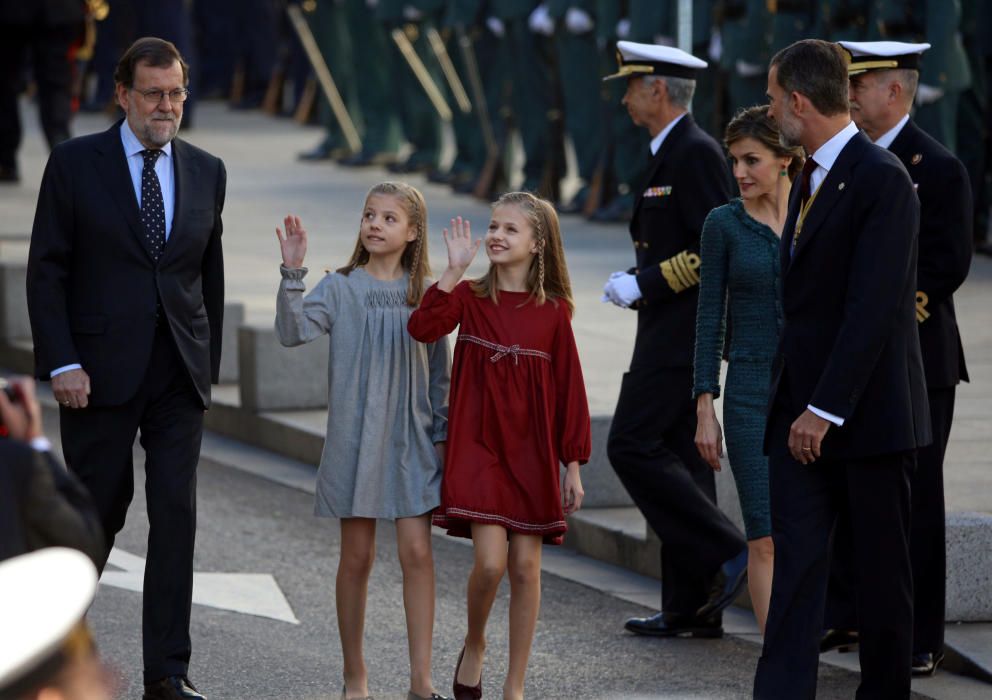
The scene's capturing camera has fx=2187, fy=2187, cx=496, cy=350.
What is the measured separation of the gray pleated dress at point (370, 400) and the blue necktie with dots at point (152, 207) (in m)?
0.40

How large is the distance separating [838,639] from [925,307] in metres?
1.12

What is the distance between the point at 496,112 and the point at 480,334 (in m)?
12.3

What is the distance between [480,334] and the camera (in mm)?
5867

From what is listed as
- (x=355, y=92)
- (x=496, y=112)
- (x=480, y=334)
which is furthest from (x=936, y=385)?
(x=355, y=92)

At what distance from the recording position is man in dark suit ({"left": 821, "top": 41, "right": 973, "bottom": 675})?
6.19 metres

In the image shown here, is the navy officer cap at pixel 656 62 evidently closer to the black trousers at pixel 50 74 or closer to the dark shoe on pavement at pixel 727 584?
the dark shoe on pavement at pixel 727 584

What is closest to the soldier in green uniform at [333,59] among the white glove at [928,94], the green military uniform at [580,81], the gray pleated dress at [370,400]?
the green military uniform at [580,81]

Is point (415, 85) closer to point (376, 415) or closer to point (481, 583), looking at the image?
point (376, 415)

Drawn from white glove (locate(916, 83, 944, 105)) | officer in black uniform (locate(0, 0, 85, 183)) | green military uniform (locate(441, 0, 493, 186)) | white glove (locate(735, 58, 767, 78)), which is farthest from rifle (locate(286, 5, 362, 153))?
white glove (locate(916, 83, 944, 105))

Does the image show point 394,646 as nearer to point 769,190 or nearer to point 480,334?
point 480,334

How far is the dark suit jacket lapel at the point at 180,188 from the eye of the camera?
6.03 metres

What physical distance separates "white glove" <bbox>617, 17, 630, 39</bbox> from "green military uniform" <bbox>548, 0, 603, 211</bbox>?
0.48m

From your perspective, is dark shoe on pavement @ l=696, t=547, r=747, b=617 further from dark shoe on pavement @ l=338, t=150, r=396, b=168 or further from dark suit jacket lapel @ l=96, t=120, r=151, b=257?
dark shoe on pavement @ l=338, t=150, r=396, b=168

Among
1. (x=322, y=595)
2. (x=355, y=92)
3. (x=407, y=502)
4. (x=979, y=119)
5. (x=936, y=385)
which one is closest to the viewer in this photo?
(x=407, y=502)
